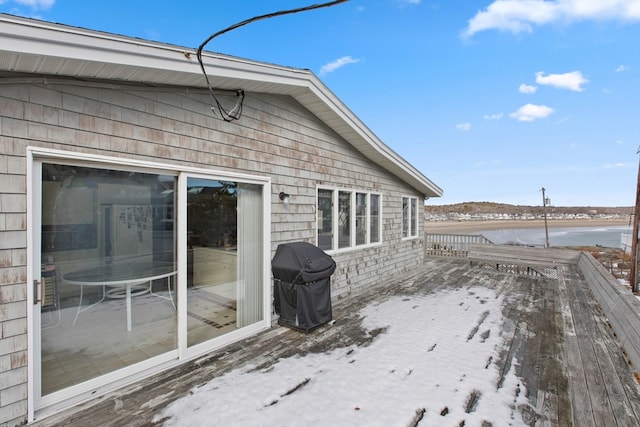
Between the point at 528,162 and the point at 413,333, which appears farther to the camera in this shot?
the point at 528,162

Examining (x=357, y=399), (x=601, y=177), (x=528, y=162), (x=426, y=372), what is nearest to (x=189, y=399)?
(x=357, y=399)

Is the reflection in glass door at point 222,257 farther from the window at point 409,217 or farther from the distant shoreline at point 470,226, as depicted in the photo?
the distant shoreline at point 470,226

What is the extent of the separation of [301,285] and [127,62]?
2.78 metres

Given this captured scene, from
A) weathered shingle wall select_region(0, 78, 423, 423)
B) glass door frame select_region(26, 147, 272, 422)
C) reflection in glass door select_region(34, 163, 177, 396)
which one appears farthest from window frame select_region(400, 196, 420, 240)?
reflection in glass door select_region(34, 163, 177, 396)

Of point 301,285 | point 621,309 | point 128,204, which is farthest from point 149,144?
point 621,309

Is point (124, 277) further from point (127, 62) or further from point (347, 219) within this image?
point (347, 219)

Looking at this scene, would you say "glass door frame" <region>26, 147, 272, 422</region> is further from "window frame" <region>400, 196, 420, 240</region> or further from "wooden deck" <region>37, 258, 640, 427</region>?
"window frame" <region>400, 196, 420, 240</region>

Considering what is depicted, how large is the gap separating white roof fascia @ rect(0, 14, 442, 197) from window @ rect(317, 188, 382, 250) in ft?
5.65

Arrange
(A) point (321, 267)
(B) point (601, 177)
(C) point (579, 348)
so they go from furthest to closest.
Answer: (B) point (601, 177)
(A) point (321, 267)
(C) point (579, 348)

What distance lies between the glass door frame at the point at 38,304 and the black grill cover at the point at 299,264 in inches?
31.2

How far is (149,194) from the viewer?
292 centimetres

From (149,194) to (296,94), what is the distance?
2.44m

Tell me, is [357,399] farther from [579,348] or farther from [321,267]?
[579,348]

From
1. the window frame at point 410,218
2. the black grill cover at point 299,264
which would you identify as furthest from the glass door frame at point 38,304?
the window frame at point 410,218
